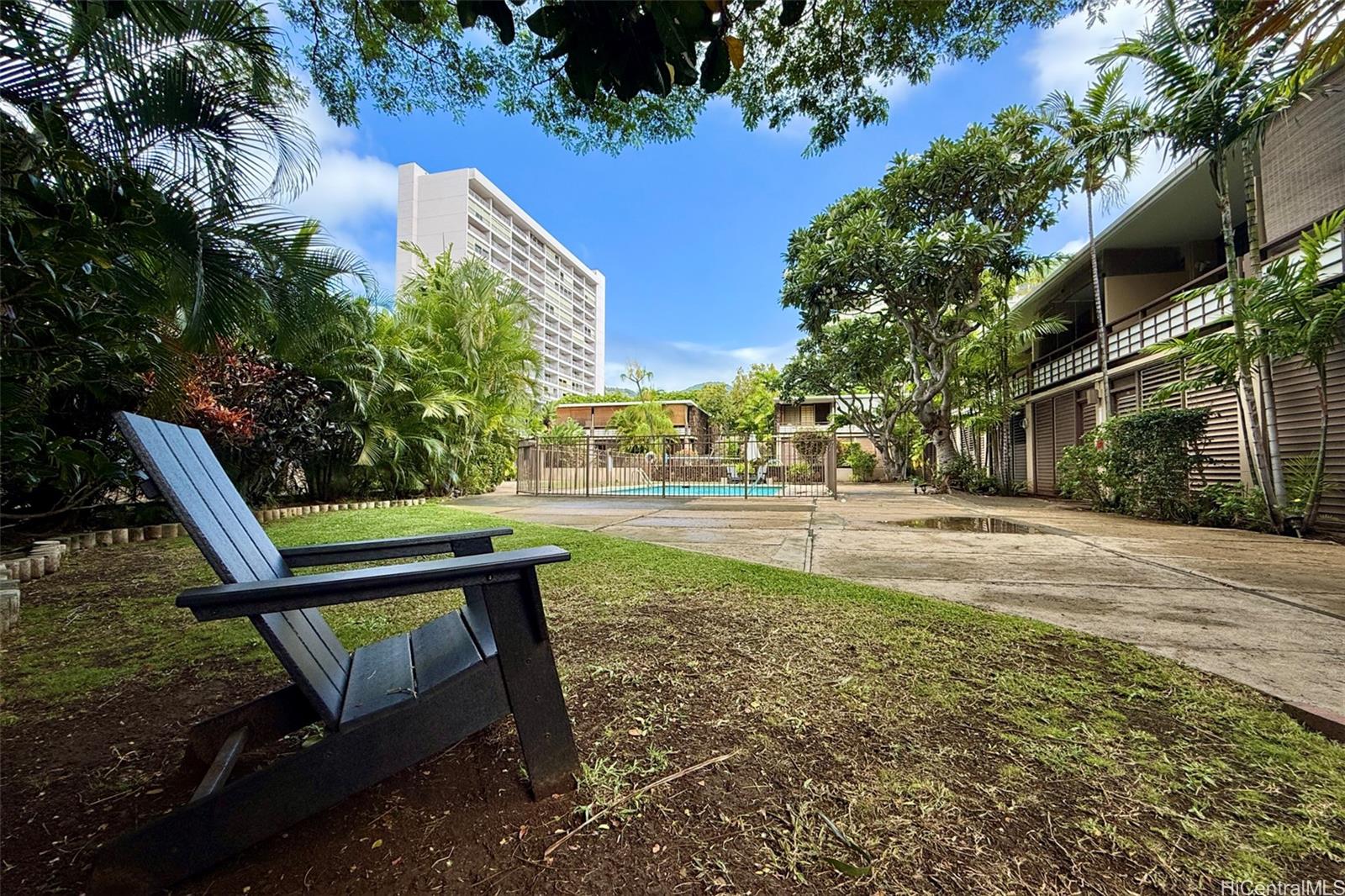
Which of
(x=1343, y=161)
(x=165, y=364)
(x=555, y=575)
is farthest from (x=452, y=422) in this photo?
(x=1343, y=161)

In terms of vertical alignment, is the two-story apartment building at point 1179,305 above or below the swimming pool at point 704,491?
above

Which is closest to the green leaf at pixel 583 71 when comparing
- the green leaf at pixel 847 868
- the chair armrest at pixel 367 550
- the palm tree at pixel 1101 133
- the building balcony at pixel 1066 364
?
the chair armrest at pixel 367 550

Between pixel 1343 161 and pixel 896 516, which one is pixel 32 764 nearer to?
pixel 896 516

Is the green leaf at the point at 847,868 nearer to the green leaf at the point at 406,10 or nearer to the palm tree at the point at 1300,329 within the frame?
the green leaf at the point at 406,10

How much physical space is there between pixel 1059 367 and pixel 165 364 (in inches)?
590

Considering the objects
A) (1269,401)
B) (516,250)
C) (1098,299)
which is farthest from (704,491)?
(516,250)

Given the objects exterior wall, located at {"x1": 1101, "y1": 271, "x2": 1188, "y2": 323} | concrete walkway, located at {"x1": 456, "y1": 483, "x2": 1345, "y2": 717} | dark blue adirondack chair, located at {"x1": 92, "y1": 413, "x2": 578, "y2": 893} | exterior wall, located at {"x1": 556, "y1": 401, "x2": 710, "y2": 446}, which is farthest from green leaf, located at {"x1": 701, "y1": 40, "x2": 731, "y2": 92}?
exterior wall, located at {"x1": 556, "y1": 401, "x2": 710, "y2": 446}

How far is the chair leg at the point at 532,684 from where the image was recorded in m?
1.12

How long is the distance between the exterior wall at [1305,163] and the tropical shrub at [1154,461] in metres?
2.31

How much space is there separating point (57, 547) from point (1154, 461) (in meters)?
10.9

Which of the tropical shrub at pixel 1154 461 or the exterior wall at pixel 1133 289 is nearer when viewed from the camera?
the tropical shrub at pixel 1154 461

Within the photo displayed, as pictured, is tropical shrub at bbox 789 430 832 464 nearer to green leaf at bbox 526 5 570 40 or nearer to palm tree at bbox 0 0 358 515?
palm tree at bbox 0 0 358 515

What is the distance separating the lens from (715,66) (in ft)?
4.58

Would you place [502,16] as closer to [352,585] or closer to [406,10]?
[352,585]
